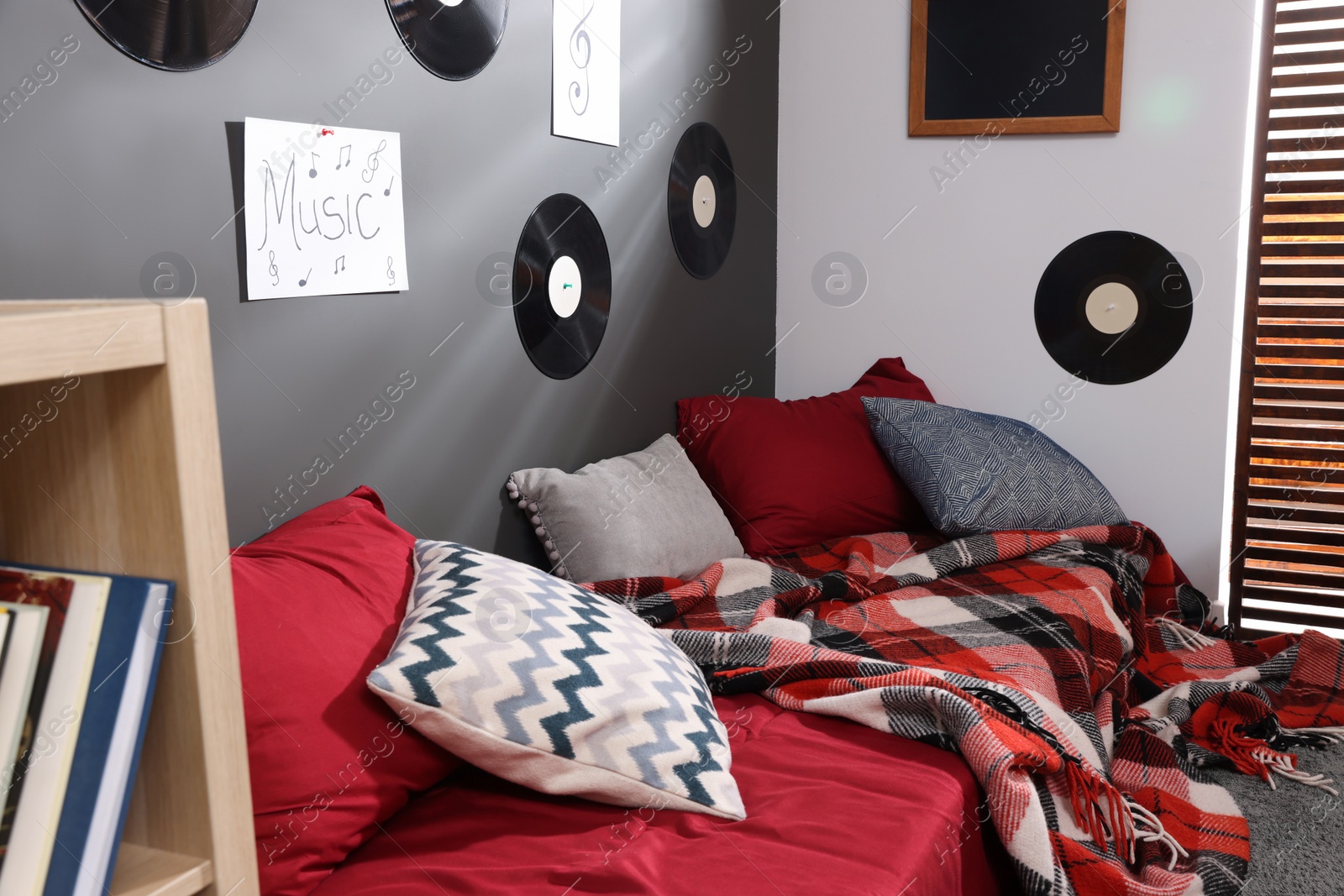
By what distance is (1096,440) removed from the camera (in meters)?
2.82

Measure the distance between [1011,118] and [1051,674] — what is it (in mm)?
1693

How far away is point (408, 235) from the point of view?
164 cm

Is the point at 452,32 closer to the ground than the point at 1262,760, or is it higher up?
higher up

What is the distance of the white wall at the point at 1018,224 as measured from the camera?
262 centimetres

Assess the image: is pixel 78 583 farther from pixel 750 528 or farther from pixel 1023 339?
pixel 1023 339

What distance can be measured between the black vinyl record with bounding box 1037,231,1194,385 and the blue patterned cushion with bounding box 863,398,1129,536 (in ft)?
1.08

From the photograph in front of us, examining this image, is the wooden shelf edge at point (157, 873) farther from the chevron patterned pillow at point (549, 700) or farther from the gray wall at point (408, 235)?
the gray wall at point (408, 235)

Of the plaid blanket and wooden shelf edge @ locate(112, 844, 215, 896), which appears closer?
wooden shelf edge @ locate(112, 844, 215, 896)

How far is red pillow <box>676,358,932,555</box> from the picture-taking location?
7.86 ft

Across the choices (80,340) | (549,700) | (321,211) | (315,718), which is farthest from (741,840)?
(321,211)

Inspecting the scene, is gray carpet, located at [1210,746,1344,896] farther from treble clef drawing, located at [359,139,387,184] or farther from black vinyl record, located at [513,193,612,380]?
treble clef drawing, located at [359,139,387,184]

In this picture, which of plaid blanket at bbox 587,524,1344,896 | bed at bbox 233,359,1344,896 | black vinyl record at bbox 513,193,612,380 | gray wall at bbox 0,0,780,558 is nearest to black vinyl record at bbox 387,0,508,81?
gray wall at bbox 0,0,780,558

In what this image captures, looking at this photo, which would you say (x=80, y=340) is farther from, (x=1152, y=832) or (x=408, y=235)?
(x=1152, y=832)

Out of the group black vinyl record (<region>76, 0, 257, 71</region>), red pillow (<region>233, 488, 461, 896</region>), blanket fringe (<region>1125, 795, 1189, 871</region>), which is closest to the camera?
red pillow (<region>233, 488, 461, 896</region>)
